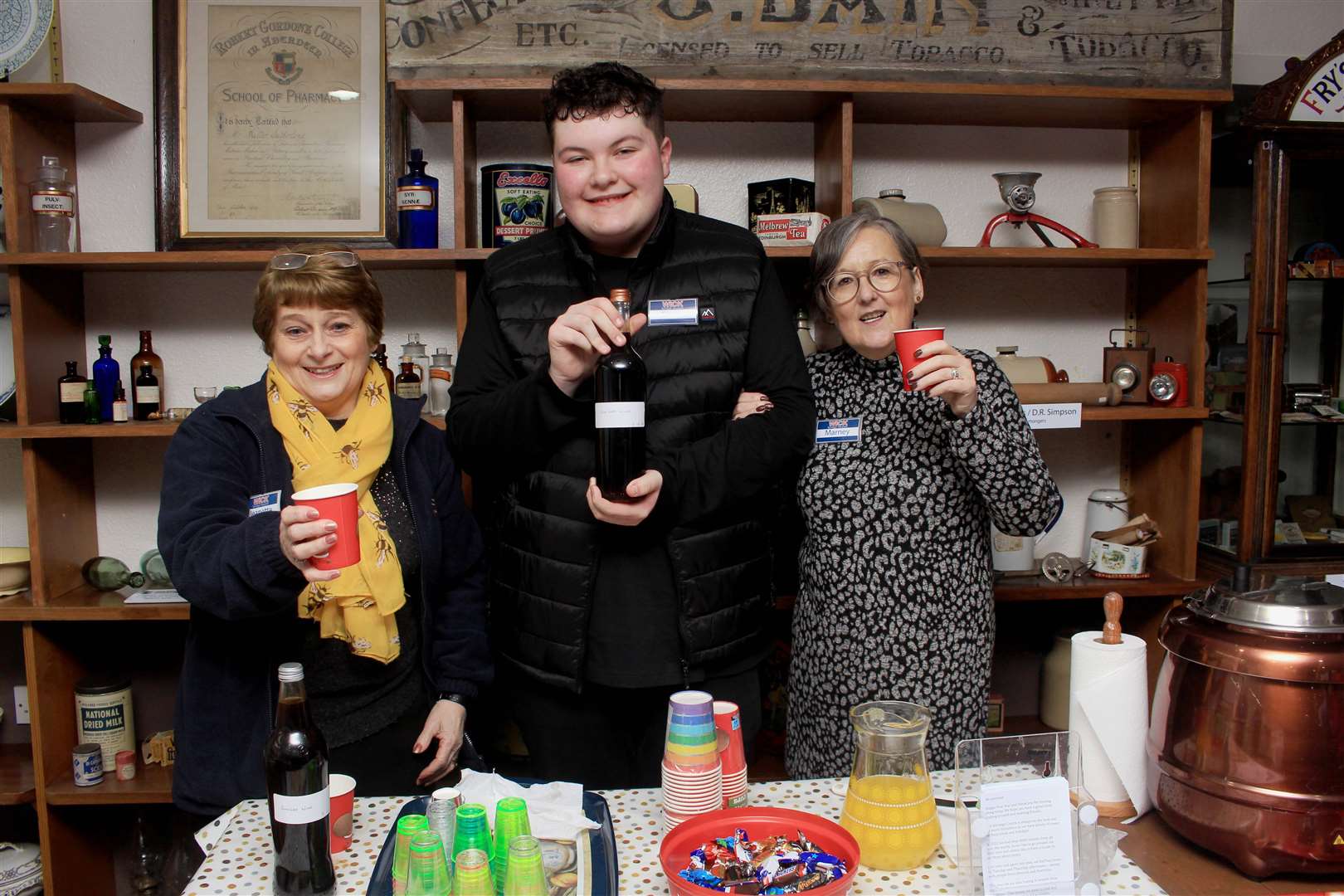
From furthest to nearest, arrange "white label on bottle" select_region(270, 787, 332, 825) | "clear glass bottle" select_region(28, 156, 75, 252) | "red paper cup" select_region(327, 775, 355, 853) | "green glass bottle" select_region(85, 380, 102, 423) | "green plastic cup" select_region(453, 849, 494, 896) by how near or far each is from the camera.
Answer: "green glass bottle" select_region(85, 380, 102, 423) < "clear glass bottle" select_region(28, 156, 75, 252) < "red paper cup" select_region(327, 775, 355, 853) < "white label on bottle" select_region(270, 787, 332, 825) < "green plastic cup" select_region(453, 849, 494, 896)

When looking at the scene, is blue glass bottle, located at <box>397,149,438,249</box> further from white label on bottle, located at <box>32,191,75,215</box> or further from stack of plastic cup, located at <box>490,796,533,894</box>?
stack of plastic cup, located at <box>490,796,533,894</box>

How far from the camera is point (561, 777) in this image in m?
1.79

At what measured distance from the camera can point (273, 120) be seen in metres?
2.61

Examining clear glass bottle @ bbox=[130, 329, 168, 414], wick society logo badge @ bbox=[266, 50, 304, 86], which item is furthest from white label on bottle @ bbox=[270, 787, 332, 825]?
wick society logo badge @ bbox=[266, 50, 304, 86]

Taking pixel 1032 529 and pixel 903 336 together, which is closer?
pixel 903 336

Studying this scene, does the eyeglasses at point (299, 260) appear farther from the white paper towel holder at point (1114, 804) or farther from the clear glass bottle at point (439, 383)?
the white paper towel holder at point (1114, 804)

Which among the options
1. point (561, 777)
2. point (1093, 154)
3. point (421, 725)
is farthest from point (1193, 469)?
point (421, 725)

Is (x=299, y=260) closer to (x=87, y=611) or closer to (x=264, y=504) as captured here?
(x=264, y=504)

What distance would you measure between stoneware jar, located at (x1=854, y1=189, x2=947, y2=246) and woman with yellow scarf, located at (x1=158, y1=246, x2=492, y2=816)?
133cm

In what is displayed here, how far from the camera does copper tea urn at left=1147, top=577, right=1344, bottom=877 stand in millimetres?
1136

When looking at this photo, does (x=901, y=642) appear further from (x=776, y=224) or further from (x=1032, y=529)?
(x=776, y=224)

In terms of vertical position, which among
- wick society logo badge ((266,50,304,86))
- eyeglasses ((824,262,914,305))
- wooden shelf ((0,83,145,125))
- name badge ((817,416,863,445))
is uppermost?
wick society logo badge ((266,50,304,86))

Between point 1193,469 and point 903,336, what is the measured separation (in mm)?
1572

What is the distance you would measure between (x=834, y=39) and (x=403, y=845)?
2.17 m
